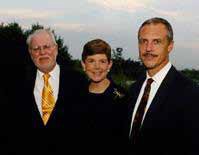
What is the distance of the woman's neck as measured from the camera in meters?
6.31

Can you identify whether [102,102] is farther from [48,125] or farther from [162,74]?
[162,74]

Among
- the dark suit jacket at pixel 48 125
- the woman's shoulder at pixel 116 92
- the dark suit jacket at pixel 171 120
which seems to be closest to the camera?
the dark suit jacket at pixel 171 120

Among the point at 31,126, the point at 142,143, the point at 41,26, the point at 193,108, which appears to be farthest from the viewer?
the point at 41,26

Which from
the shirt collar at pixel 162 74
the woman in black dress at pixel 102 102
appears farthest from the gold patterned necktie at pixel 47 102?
the shirt collar at pixel 162 74

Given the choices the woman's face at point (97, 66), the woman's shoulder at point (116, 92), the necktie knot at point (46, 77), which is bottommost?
the woman's shoulder at point (116, 92)

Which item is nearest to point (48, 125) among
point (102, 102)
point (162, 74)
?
point (102, 102)

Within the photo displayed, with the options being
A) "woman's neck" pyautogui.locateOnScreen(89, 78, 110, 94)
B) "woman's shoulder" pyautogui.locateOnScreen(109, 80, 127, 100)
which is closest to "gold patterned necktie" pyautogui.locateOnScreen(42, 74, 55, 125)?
"woman's neck" pyautogui.locateOnScreen(89, 78, 110, 94)

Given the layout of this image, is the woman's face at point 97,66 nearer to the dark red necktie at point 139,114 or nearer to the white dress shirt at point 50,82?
the white dress shirt at point 50,82

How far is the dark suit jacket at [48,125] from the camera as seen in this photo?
236 inches

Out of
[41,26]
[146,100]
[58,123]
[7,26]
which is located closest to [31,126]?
[58,123]

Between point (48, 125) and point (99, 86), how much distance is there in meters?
0.93

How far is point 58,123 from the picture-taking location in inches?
238

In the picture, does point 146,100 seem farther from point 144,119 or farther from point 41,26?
point 41,26

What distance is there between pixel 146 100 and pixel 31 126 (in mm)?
1729
